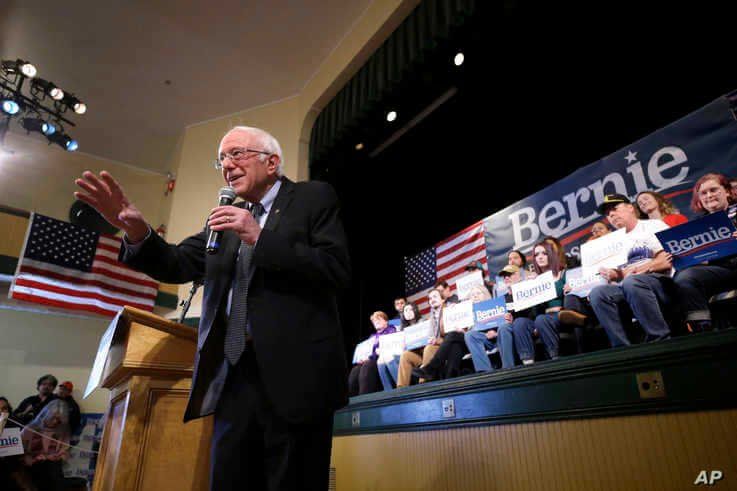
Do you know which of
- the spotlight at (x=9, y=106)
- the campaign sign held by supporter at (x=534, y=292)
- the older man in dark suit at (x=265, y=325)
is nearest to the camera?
the older man in dark suit at (x=265, y=325)

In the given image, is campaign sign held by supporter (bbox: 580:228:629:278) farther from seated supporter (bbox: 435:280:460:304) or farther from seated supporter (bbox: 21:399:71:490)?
seated supporter (bbox: 21:399:71:490)

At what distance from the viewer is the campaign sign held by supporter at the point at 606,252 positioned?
9.03ft

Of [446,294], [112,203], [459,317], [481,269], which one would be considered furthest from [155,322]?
[481,269]

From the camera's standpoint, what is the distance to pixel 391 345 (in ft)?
13.5

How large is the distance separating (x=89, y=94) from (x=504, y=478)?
22.6 ft

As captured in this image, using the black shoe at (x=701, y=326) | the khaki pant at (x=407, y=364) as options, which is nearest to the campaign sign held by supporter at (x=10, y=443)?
the khaki pant at (x=407, y=364)

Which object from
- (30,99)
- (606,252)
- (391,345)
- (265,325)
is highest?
(30,99)

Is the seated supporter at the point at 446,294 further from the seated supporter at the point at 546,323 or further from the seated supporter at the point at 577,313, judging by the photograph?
the seated supporter at the point at 577,313

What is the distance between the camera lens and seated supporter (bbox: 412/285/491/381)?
344cm

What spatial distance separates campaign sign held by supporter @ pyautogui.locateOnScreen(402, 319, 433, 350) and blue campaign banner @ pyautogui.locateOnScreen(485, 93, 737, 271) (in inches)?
42.2

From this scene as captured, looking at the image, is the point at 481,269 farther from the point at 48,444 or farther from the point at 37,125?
the point at 37,125

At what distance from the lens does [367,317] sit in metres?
6.26

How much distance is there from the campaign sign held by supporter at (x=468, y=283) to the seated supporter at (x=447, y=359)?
0.47 m

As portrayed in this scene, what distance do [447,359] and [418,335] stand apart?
1.50 ft
